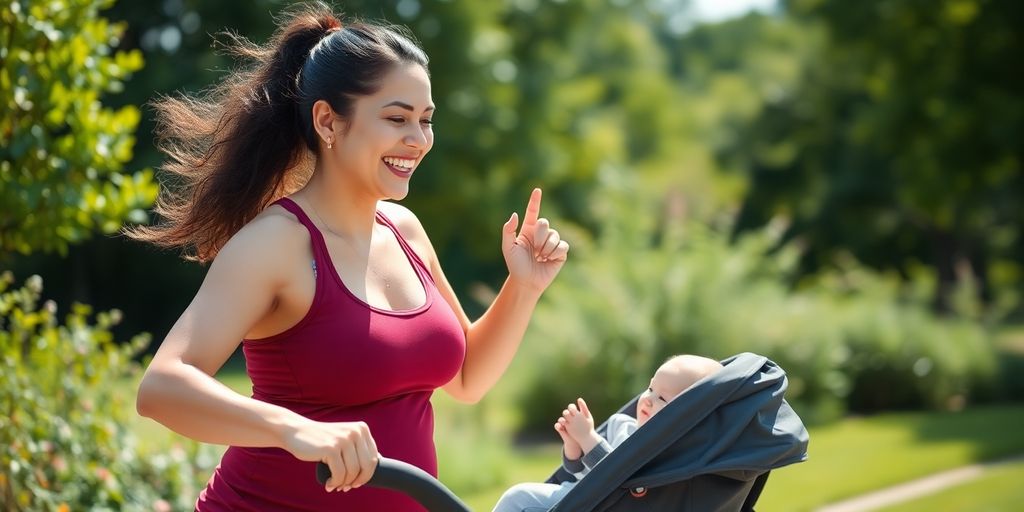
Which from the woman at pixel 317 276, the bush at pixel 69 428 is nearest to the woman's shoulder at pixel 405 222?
the woman at pixel 317 276

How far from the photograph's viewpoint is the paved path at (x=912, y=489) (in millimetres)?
8008

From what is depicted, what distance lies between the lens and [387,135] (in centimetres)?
261

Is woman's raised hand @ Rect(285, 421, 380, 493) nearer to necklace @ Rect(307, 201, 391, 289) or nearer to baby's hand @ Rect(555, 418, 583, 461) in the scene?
necklace @ Rect(307, 201, 391, 289)

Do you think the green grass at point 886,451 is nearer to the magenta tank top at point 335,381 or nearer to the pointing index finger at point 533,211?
the pointing index finger at point 533,211

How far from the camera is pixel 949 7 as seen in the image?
61.2ft

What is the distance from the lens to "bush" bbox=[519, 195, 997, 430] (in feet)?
36.1

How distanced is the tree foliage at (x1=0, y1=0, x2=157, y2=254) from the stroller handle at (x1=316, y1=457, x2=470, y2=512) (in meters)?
2.72

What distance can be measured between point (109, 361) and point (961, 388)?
1038 centimetres

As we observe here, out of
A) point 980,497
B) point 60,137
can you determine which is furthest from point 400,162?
point 980,497

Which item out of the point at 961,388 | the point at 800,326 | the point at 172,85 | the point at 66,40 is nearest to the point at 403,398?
the point at 66,40

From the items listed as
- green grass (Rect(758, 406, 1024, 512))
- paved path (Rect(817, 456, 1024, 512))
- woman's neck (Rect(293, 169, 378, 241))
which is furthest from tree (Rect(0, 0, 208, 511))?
paved path (Rect(817, 456, 1024, 512))

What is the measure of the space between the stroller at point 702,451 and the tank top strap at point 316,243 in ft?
2.27

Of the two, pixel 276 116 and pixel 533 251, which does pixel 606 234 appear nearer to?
pixel 533 251

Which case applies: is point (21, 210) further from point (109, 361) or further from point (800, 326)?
point (800, 326)
